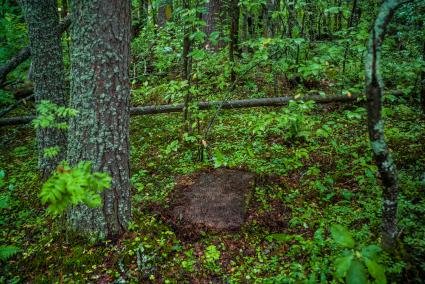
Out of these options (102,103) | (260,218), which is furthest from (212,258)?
(102,103)

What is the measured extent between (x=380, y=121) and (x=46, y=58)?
16.9 feet

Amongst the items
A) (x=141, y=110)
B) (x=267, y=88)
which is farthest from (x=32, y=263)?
(x=267, y=88)

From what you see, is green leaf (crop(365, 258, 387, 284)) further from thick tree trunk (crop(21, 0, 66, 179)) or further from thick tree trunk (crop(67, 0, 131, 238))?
thick tree trunk (crop(21, 0, 66, 179))

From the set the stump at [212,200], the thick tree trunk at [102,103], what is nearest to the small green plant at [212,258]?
the stump at [212,200]

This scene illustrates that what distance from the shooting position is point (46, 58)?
199 inches

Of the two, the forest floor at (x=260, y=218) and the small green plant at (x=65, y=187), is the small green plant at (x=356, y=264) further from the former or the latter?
the small green plant at (x=65, y=187)

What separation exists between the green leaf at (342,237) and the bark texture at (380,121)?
57 centimetres

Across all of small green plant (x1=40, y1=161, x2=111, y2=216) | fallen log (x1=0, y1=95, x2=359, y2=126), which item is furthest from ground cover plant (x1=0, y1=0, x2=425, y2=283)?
fallen log (x1=0, y1=95, x2=359, y2=126)

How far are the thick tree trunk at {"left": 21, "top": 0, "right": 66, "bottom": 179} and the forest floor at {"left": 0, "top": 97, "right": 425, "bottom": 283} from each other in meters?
1.01

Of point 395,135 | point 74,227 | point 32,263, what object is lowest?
point 32,263

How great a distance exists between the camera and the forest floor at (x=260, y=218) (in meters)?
3.46

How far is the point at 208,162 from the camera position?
19.0 feet

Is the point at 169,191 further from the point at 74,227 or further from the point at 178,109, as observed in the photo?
the point at 178,109

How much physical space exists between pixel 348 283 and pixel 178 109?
21.1 ft
